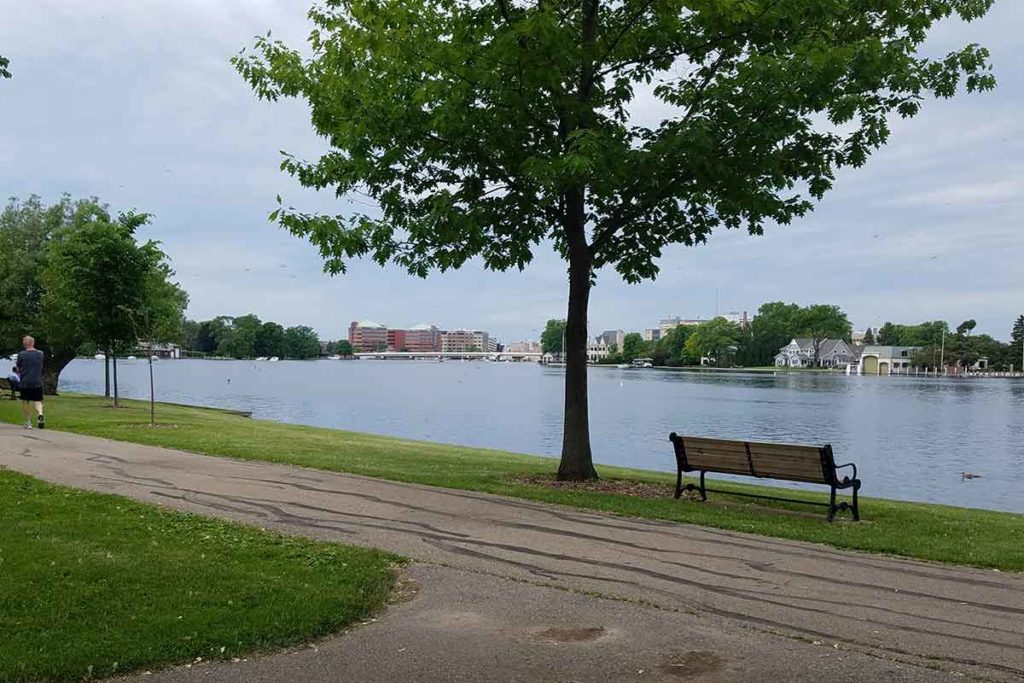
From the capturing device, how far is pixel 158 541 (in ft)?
24.9

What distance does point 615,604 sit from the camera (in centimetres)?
647

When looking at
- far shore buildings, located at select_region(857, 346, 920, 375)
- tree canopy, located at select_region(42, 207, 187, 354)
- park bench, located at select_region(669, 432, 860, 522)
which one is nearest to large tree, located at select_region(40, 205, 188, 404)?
tree canopy, located at select_region(42, 207, 187, 354)

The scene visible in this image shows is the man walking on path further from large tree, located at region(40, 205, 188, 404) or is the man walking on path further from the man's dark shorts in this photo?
large tree, located at region(40, 205, 188, 404)

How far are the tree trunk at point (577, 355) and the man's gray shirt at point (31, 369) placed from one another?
38.6ft

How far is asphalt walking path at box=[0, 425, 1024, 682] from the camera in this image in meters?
5.18

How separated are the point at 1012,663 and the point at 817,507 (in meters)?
7.07

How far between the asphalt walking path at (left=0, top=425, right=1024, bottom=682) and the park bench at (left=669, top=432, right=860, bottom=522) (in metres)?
1.83

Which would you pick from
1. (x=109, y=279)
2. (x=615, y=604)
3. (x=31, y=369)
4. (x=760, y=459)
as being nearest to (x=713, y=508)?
(x=760, y=459)

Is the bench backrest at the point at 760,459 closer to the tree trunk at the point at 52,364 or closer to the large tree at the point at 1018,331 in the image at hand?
the tree trunk at the point at 52,364

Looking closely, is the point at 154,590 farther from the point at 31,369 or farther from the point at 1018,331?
the point at 1018,331

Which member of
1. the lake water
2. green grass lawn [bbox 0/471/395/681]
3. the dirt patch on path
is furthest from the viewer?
the lake water

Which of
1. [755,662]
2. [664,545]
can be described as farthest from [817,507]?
[755,662]

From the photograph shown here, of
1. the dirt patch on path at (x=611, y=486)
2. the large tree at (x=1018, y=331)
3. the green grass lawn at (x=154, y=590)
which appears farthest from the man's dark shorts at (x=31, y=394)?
the large tree at (x=1018, y=331)

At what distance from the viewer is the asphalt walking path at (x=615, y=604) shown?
5.18 meters
